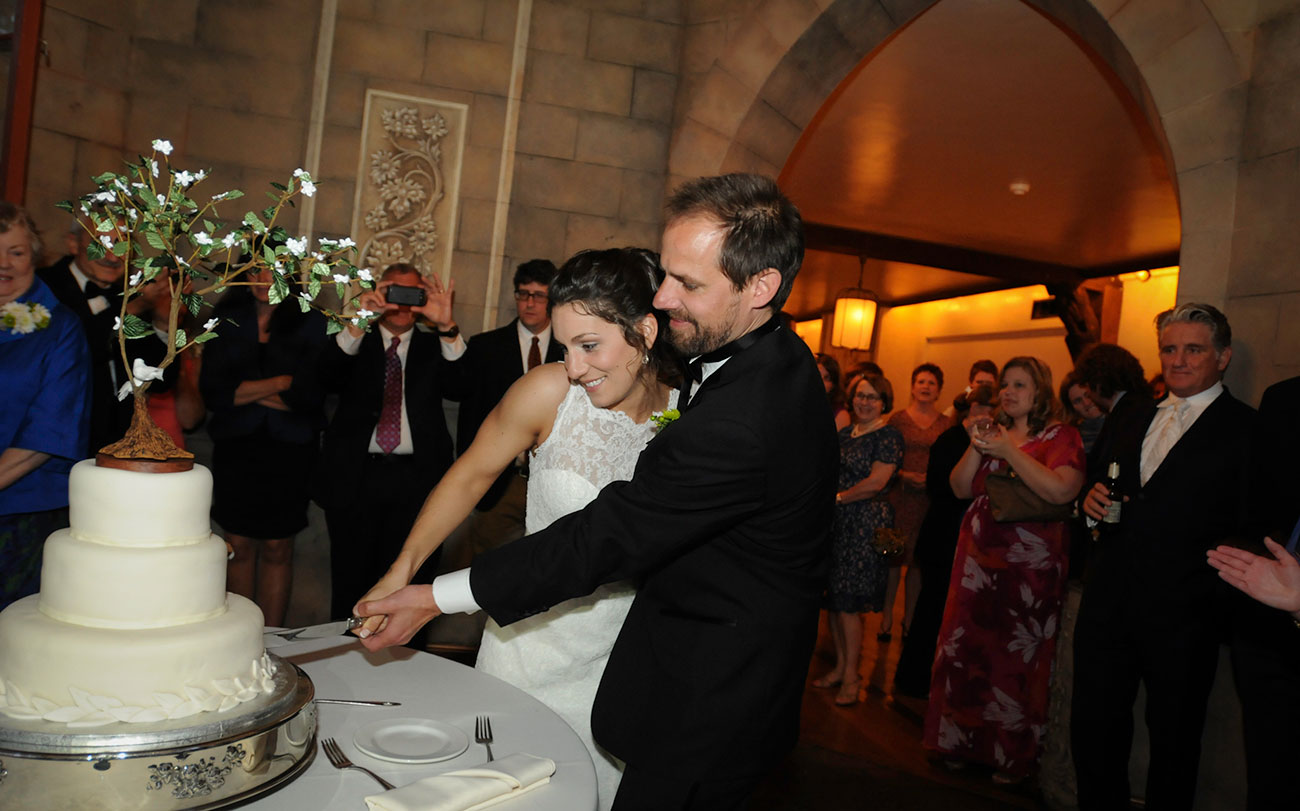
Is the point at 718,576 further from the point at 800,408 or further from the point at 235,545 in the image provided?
the point at 235,545

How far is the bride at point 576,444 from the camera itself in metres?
2.13

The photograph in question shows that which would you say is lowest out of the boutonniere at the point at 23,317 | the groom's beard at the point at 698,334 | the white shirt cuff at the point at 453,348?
the boutonniere at the point at 23,317

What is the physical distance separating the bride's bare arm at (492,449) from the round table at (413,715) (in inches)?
10.9

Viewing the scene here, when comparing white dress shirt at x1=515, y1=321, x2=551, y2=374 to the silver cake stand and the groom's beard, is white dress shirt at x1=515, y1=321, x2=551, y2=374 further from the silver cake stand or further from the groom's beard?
the silver cake stand

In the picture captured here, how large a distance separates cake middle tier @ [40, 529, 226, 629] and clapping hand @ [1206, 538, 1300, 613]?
7.55 ft

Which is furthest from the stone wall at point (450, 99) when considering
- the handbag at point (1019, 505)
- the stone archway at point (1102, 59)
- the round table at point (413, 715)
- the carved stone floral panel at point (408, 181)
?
the round table at point (413, 715)

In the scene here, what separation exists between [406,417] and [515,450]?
6.70 ft

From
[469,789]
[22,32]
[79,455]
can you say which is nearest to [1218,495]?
[469,789]

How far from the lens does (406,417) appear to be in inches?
165

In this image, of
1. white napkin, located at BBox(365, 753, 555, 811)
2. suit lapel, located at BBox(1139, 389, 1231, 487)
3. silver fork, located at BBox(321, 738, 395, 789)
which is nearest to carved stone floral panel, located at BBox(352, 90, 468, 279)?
suit lapel, located at BBox(1139, 389, 1231, 487)

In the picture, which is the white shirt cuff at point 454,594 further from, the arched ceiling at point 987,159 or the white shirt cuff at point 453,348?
the arched ceiling at point 987,159

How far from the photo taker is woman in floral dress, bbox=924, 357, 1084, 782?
3939mm

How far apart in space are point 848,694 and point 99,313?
4.04 meters

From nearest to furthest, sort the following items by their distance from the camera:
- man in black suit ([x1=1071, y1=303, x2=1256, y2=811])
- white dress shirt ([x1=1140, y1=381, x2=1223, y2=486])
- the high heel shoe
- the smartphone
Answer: man in black suit ([x1=1071, y1=303, x2=1256, y2=811]), white dress shirt ([x1=1140, y1=381, x2=1223, y2=486]), the smartphone, the high heel shoe
